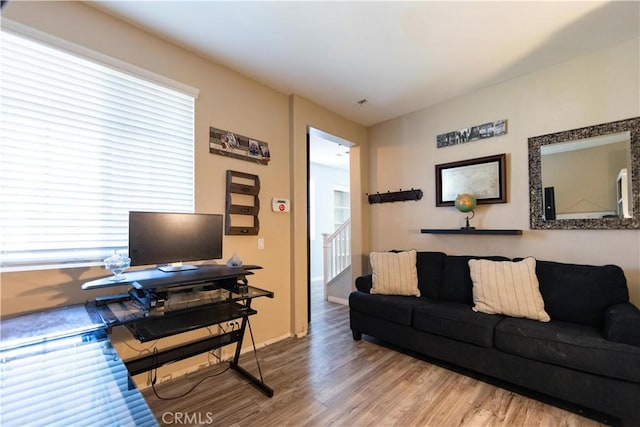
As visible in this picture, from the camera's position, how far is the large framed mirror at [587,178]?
7.59 ft

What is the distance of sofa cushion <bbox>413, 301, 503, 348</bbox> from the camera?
222 cm

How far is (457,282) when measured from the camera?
9.37 feet

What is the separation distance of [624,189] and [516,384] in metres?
1.84

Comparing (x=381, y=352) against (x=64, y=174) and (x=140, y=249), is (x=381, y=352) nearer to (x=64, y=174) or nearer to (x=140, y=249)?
(x=140, y=249)

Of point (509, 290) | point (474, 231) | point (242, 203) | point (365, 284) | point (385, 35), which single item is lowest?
point (365, 284)

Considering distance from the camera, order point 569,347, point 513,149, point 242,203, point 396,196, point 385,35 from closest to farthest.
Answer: point 569,347 → point 385,35 → point 242,203 → point 513,149 → point 396,196

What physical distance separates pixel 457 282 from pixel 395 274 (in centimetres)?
61

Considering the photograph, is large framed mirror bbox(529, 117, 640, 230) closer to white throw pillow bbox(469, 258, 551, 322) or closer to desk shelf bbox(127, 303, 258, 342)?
white throw pillow bbox(469, 258, 551, 322)

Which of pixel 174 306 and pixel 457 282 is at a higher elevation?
pixel 174 306

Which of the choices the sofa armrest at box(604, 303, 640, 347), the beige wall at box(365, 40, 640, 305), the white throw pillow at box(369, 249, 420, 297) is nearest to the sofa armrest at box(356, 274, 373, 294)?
the white throw pillow at box(369, 249, 420, 297)

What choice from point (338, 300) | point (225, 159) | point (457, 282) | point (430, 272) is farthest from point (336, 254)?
point (225, 159)

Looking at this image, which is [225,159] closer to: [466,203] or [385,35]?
[385,35]

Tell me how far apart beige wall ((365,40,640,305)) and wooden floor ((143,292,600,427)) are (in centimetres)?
142

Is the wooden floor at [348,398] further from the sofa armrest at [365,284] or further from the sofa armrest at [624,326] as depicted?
the sofa armrest at [365,284]
